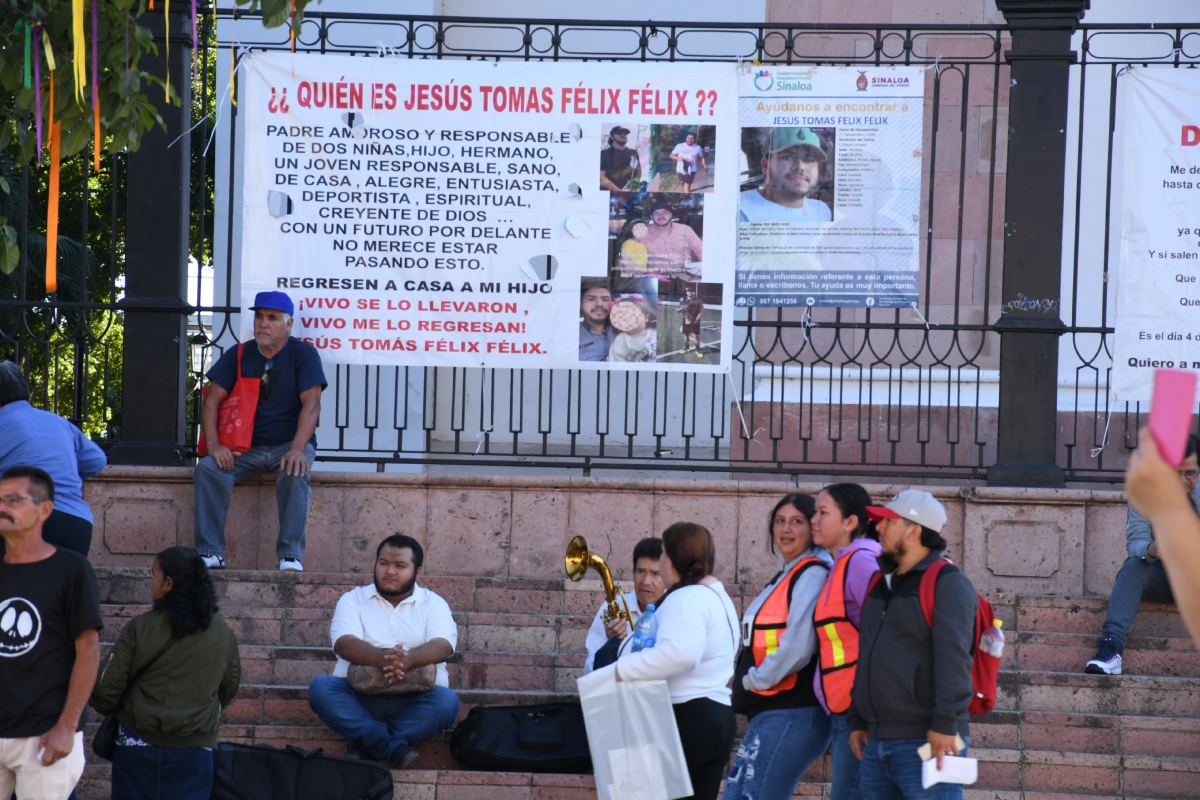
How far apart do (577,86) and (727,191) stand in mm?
1205

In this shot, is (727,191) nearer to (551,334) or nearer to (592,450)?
(551,334)

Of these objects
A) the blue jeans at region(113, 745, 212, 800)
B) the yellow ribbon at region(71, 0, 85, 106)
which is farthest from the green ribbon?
the blue jeans at region(113, 745, 212, 800)

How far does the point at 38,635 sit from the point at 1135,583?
5850 millimetres

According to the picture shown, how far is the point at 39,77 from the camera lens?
5.39 meters

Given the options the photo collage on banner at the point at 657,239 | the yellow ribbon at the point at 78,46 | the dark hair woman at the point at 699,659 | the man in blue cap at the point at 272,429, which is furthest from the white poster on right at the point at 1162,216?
the yellow ribbon at the point at 78,46

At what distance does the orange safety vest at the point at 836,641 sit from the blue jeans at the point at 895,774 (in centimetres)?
25

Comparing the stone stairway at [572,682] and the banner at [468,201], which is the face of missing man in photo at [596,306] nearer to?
the banner at [468,201]

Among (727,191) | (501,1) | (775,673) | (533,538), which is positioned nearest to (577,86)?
(727,191)

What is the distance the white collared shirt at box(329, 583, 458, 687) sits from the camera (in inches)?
283

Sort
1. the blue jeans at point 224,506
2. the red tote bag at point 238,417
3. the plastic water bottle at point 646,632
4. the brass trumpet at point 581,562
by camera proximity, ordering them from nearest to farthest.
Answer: the plastic water bottle at point 646,632 < the brass trumpet at point 581,562 < the blue jeans at point 224,506 < the red tote bag at point 238,417

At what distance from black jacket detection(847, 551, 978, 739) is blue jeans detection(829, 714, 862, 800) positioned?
212 millimetres

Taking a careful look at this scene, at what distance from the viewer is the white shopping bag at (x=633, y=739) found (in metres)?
5.61

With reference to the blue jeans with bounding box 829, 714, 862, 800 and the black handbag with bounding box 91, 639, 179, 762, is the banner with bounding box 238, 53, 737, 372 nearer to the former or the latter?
the black handbag with bounding box 91, 639, 179, 762

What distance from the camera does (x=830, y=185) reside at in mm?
9305
